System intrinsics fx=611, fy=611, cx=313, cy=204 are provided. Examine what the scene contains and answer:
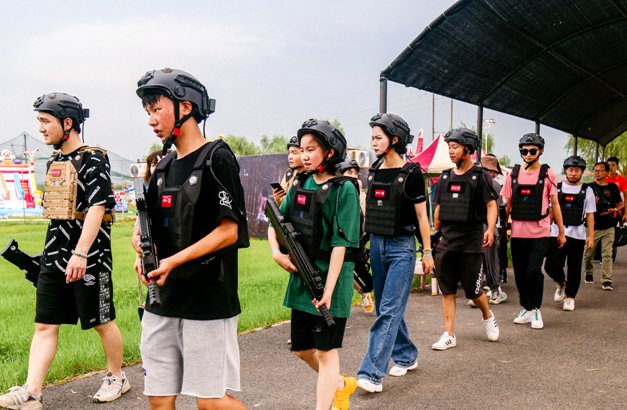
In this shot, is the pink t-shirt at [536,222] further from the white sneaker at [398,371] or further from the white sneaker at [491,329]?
the white sneaker at [398,371]

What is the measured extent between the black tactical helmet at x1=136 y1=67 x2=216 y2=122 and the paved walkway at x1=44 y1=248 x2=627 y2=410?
240 centimetres

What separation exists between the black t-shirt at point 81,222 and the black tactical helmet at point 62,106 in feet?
0.82

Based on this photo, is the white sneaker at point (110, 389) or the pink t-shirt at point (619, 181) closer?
the white sneaker at point (110, 389)

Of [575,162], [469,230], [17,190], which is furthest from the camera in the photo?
[17,190]

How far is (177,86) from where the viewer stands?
288cm

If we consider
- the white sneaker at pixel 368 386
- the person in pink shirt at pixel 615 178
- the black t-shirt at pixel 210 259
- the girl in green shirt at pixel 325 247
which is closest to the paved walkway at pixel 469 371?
the white sneaker at pixel 368 386

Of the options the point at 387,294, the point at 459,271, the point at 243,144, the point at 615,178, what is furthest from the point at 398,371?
the point at 243,144

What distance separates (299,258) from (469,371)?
2.49m

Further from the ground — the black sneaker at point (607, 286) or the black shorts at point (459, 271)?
the black shorts at point (459, 271)

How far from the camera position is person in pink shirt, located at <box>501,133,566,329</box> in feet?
22.8

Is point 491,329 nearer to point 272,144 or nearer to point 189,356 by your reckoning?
point 189,356

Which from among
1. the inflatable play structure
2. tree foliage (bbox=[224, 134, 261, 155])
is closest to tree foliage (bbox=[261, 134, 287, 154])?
tree foliage (bbox=[224, 134, 261, 155])

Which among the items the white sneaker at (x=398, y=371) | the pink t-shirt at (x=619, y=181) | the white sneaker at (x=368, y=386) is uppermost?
the pink t-shirt at (x=619, y=181)

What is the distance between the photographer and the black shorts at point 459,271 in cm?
596
